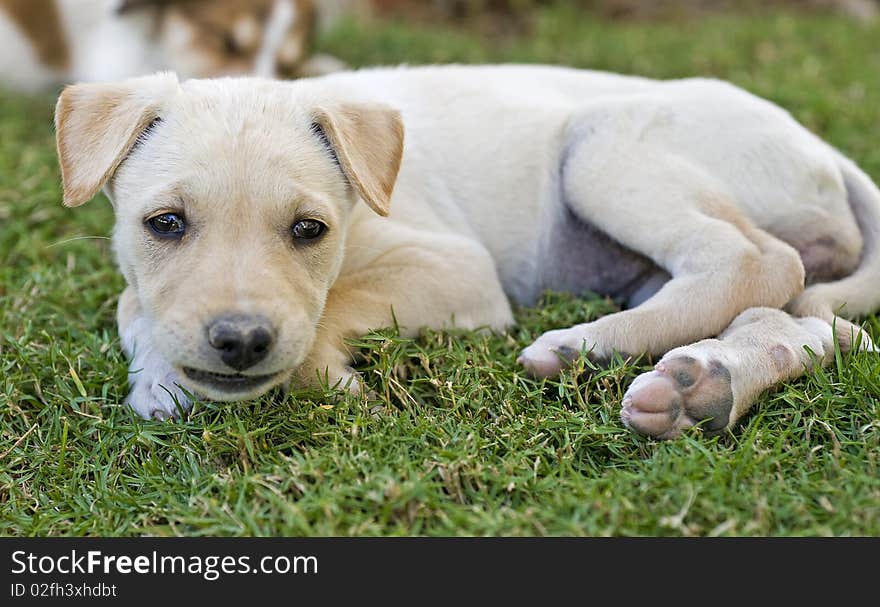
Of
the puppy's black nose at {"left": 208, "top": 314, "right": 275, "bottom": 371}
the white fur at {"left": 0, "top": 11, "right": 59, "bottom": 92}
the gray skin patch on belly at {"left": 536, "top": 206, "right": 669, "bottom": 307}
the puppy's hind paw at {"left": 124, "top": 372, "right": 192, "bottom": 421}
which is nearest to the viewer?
the puppy's black nose at {"left": 208, "top": 314, "right": 275, "bottom": 371}

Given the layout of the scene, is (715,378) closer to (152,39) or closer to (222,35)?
(222,35)

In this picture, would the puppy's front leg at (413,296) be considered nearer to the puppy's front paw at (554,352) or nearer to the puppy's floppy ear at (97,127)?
the puppy's front paw at (554,352)

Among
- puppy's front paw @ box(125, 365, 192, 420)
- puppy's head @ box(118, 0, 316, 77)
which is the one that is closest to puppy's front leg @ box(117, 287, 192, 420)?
puppy's front paw @ box(125, 365, 192, 420)

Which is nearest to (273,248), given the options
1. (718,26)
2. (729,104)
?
(729,104)

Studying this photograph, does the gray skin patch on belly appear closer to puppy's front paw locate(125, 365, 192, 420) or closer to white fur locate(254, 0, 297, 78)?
puppy's front paw locate(125, 365, 192, 420)

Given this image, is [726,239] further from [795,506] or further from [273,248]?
[273,248]
